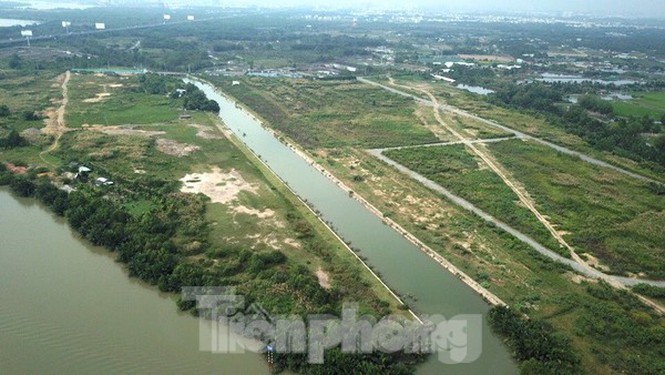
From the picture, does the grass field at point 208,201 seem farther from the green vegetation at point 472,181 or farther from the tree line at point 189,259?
the green vegetation at point 472,181

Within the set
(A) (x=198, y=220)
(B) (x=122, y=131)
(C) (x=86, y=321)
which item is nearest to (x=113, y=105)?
(B) (x=122, y=131)

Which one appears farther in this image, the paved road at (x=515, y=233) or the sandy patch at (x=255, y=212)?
the sandy patch at (x=255, y=212)

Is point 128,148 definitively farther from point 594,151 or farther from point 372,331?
point 594,151

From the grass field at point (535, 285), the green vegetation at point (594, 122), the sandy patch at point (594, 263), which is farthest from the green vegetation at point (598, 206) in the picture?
the green vegetation at point (594, 122)

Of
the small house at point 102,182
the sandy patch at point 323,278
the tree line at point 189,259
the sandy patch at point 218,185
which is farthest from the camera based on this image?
the small house at point 102,182

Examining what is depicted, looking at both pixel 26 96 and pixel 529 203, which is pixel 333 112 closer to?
pixel 529 203

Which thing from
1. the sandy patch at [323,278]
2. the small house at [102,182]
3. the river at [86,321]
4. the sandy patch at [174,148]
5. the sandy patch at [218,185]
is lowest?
the river at [86,321]

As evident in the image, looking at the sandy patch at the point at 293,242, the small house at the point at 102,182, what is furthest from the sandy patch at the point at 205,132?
the sandy patch at the point at 293,242

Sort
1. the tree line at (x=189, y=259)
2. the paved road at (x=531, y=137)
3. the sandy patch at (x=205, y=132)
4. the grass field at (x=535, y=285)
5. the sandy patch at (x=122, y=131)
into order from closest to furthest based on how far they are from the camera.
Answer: the tree line at (x=189, y=259), the grass field at (x=535, y=285), the paved road at (x=531, y=137), the sandy patch at (x=122, y=131), the sandy patch at (x=205, y=132)

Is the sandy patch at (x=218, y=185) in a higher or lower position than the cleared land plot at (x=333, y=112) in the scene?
lower
